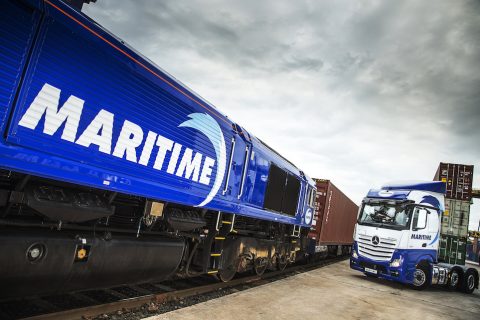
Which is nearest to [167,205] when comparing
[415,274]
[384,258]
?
[384,258]

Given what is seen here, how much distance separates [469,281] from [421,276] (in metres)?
2.90

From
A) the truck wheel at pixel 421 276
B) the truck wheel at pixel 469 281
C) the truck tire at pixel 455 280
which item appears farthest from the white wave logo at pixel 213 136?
the truck wheel at pixel 469 281

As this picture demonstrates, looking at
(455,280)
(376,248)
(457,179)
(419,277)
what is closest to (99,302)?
(376,248)

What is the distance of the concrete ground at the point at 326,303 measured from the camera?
17.4 feet

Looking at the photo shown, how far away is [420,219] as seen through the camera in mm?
10945

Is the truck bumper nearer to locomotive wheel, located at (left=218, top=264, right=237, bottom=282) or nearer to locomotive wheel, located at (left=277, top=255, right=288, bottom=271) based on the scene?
locomotive wheel, located at (left=277, top=255, right=288, bottom=271)

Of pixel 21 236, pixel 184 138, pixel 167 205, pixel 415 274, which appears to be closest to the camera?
pixel 21 236

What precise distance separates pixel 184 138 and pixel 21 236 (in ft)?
8.31

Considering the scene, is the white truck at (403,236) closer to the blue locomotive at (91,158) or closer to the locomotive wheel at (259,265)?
the locomotive wheel at (259,265)

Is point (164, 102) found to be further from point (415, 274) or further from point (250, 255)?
point (415, 274)

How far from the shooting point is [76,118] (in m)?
3.39

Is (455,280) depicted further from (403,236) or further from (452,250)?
(403,236)

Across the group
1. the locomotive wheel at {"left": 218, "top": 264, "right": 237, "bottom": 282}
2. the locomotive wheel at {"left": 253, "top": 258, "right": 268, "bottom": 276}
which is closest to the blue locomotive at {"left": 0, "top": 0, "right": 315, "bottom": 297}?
the locomotive wheel at {"left": 218, "top": 264, "right": 237, "bottom": 282}

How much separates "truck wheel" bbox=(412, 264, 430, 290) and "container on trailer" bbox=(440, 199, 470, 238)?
10.5 ft
